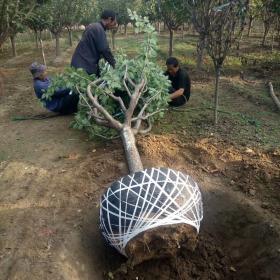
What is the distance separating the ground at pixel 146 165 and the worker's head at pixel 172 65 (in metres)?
0.78

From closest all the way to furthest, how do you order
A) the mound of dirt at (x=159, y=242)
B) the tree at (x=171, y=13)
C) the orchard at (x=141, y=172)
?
the mound of dirt at (x=159, y=242) < the orchard at (x=141, y=172) < the tree at (x=171, y=13)

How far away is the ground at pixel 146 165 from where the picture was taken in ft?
11.7

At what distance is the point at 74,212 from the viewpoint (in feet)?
13.8

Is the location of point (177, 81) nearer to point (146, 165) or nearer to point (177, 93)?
point (177, 93)

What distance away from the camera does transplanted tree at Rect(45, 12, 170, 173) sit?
227 inches

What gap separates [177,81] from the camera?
23.1 feet

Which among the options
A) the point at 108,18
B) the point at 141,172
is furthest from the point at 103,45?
the point at 141,172


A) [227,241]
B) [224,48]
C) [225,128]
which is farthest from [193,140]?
[227,241]

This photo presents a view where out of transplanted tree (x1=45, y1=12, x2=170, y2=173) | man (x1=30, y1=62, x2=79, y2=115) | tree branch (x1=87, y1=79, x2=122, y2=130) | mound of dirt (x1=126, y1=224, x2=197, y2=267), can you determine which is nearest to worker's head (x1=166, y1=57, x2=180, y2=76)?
transplanted tree (x1=45, y1=12, x2=170, y2=173)

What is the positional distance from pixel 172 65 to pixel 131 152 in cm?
254

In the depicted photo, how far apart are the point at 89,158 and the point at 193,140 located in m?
1.66

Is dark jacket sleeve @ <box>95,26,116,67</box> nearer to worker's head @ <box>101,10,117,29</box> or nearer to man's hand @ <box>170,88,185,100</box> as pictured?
worker's head @ <box>101,10,117,29</box>

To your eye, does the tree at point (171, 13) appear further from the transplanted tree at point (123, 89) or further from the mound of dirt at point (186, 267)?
the mound of dirt at point (186, 267)

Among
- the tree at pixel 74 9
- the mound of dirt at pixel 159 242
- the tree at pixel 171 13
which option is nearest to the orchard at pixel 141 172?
the mound of dirt at pixel 159 242
